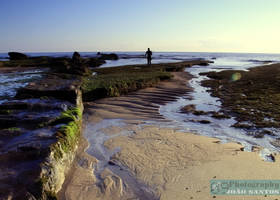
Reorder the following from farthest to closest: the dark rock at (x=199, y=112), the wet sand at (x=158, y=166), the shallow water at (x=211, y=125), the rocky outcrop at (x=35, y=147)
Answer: the dark rock at (x=199, y=112) → the shallow water at (x=211, y=125) → the wet sand at (x=158, y=166) → the rocky outcrop at (x=35, y=147)

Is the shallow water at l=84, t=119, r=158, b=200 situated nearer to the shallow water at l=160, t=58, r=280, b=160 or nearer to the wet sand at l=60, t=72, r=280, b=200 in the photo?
the wet sand at l=60, t=72, r=280, b=200

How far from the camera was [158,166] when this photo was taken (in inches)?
198

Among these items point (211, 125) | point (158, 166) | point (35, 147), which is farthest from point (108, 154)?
point (211, 125)

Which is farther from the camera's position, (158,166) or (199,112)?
(199,112)

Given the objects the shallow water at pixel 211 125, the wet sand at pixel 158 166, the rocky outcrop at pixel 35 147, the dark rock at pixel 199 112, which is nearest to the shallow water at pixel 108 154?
the wet sand at pixel 158 166

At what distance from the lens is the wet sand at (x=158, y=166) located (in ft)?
13.6

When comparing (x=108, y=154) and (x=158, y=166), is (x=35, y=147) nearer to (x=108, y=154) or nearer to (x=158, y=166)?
(x=108, y=154)

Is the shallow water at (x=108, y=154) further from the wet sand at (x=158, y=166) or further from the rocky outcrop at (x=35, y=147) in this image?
the rocky outcrop at (x=35, y=147)

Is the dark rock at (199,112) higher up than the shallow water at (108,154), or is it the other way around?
the dark rock at (199,112)

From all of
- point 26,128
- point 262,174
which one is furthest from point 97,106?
point 262,174

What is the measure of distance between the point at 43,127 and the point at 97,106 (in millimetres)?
5281

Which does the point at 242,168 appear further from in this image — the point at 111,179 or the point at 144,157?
the point at 111,179

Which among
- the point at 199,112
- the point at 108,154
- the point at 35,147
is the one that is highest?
the point at 35,147

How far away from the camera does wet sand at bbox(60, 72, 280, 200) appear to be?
4.15 metres
